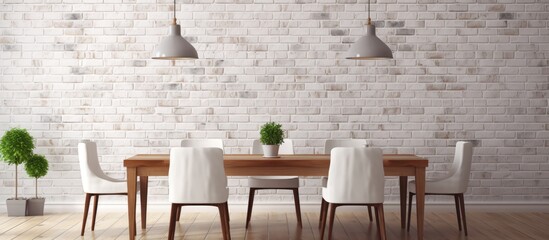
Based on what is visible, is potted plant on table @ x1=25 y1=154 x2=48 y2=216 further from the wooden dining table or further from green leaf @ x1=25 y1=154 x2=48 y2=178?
the wooden dining table

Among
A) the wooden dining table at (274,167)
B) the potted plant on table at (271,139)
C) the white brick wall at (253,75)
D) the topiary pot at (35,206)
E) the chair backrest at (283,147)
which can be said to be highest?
the white brick wall at (253,75)

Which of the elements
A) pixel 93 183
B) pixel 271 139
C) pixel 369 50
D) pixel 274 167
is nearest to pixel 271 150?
pixel 271 139

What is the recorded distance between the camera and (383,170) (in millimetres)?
5551

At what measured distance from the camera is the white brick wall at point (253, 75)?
294 inches

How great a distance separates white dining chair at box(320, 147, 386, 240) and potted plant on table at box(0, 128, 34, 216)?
3.13 metres

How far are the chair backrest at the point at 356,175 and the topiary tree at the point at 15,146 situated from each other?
3135 millimetres

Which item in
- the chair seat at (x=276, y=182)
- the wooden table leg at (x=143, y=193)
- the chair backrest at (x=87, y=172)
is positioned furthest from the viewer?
the chair seat at (x=276, y=182)

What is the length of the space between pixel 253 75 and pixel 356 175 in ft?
7.58

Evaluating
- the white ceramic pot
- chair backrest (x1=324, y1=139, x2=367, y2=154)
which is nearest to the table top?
the white ceramic pot

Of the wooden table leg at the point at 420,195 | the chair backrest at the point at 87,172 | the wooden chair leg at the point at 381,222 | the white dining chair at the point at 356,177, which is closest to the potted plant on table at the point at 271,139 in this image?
the white dining chair at the point at 356,177

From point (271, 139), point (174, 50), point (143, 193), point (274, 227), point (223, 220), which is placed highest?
point (174, 50)

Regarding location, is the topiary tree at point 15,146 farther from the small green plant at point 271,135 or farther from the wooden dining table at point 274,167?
the small green plant at point 271,135

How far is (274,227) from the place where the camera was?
21.5 feet

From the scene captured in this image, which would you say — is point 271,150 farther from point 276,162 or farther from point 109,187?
point 109,187
